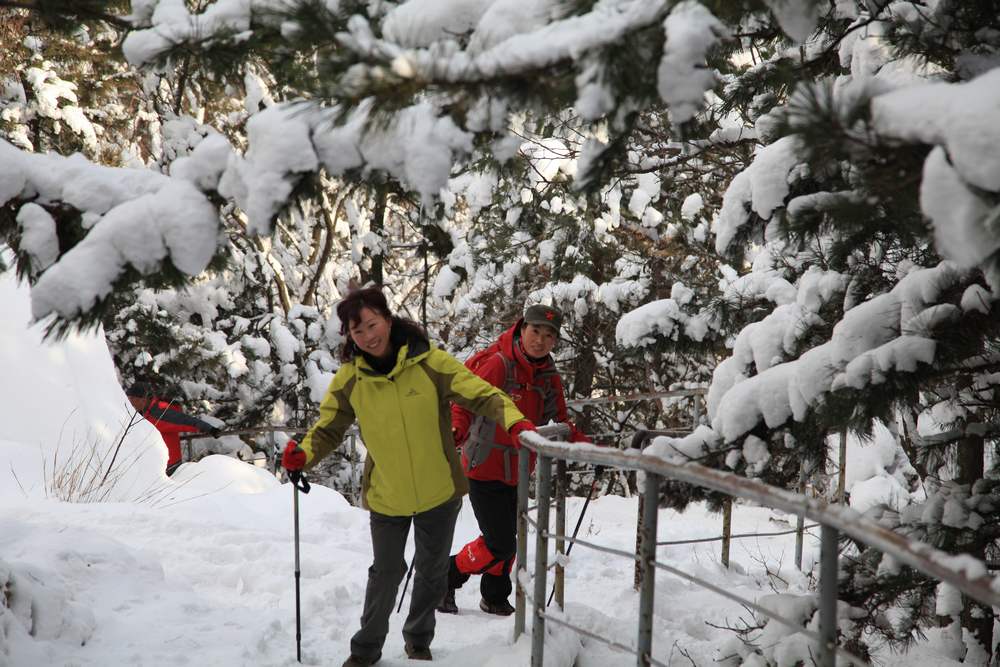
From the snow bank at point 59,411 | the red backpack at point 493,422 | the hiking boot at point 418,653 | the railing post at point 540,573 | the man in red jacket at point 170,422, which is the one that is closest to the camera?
the railing post at point 540,573

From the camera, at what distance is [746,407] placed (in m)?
3.18

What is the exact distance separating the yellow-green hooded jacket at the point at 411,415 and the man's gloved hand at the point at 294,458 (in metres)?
0.05

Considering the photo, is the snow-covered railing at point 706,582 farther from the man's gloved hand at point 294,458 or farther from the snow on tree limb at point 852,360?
the man's gloved hand at point 294,458

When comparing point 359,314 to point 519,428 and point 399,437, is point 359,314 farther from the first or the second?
point 519,428

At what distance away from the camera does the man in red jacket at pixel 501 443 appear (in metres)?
5.04

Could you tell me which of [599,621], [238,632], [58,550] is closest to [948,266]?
[599,621]

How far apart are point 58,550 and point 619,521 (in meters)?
6.73

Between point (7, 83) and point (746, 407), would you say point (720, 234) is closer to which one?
point (746, 407)

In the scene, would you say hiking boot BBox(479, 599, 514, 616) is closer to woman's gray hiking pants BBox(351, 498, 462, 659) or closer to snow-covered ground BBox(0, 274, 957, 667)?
Result: snow-covered ground BBox(0, 274, 957, 667)

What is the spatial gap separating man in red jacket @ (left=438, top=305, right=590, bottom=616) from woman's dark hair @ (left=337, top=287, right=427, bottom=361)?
1.01m

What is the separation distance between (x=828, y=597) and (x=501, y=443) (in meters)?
3.12

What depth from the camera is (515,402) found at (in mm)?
5230

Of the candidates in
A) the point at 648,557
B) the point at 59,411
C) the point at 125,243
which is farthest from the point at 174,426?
the point at 648,557

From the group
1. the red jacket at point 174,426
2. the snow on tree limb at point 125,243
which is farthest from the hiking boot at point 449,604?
the red jacket at point 174,426
